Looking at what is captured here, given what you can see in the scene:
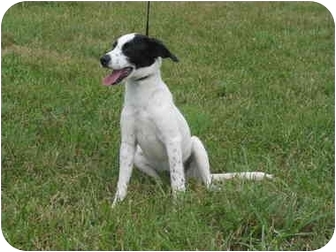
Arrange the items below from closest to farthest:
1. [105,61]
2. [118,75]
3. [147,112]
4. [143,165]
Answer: [105,61] → [118,75] → [147,112] → [143,165]

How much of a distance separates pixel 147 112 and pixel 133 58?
38cm

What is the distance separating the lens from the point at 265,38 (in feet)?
32.8

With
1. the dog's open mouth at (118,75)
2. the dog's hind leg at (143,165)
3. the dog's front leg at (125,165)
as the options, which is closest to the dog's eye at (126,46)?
the dog's open mouth at (118,75)

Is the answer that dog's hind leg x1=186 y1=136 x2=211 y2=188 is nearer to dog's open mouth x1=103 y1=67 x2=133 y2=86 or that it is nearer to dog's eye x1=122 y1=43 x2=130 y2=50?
dog's open mouth x1=103 y1=67 x2=133 y2=86

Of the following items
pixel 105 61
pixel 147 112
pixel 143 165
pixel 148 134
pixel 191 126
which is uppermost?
pixel 105 61

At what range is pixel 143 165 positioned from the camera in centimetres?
509

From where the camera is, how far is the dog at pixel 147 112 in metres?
4.53

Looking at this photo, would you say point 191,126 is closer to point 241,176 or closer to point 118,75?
point 241,176

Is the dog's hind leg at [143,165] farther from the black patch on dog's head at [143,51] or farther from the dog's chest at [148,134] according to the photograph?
the black patch on dog's head at [143,51]

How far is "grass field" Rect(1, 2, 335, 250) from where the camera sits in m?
3.96

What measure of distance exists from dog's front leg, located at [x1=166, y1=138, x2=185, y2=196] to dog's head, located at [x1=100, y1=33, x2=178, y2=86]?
0.50 m

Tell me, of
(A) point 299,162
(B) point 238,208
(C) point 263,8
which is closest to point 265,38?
(C) point 263,8

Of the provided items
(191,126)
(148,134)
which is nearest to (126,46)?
(148,134)

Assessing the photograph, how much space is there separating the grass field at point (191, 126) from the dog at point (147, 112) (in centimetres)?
18
